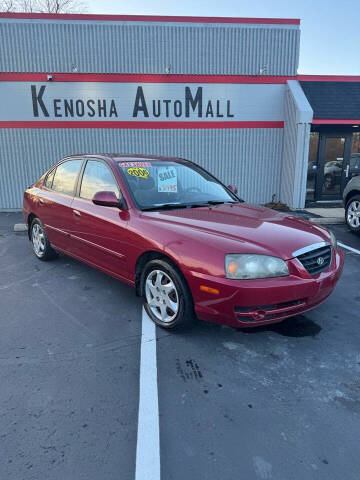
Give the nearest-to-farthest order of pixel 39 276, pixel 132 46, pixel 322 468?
pixel 322 468 → pixel 39 276 → pixel 132 46

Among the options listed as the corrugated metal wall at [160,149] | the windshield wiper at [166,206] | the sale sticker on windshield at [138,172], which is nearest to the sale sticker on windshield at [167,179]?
the sale sticker on windshield at [138,172]

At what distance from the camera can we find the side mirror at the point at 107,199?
11.7ft

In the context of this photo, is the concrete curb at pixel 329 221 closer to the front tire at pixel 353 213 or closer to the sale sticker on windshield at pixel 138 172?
the front tire at pixel 353 213

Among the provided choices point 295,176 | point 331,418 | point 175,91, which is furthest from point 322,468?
point 175,91

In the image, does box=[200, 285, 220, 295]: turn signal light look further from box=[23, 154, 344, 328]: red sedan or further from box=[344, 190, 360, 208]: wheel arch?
box=[344, 190, 360, 208]: wheel arch

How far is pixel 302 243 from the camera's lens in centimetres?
309

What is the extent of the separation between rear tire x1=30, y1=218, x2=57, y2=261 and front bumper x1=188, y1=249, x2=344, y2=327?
3162mm

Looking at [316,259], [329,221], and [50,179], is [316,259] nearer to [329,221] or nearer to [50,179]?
[50,179]

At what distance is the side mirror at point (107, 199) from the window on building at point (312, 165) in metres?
9.31

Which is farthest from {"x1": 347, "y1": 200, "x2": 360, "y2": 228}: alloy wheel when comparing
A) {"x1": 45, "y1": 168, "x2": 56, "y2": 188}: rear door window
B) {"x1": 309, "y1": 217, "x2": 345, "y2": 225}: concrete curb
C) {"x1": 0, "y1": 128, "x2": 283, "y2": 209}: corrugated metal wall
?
{"x1": 45, "y1": 168, "x2": 56, "y2": 188}: rear door window

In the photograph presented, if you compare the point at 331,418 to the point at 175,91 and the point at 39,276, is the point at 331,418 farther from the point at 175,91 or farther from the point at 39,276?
the point at 175,91

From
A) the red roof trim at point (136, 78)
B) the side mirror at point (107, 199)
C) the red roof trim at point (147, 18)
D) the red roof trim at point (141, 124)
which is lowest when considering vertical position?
the side mirror at point (107, 199)

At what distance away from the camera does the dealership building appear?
975cm

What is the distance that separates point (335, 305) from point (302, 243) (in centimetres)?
133
